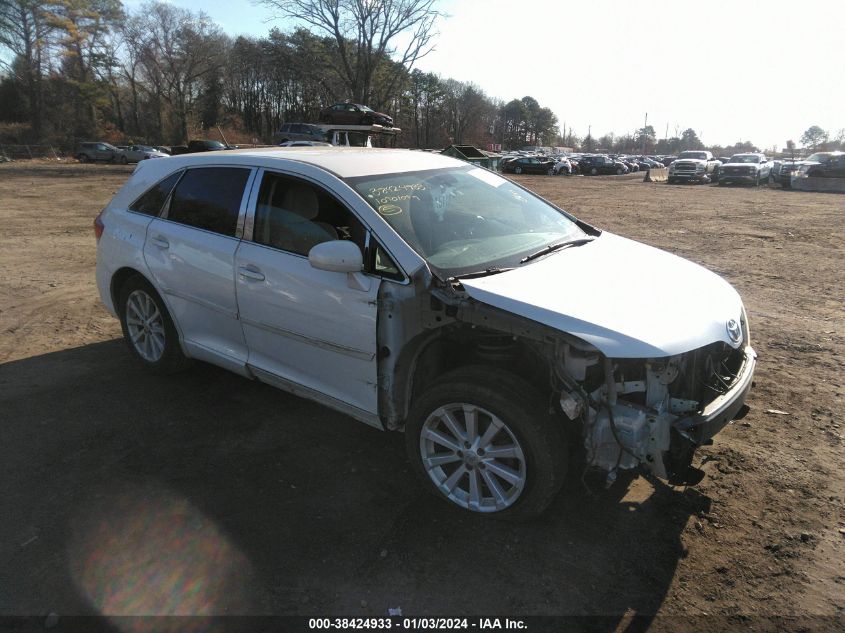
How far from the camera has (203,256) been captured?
12.7 feet

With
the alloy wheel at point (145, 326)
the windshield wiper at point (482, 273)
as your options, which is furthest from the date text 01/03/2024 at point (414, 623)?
the alloy wheel at point (145, 326)

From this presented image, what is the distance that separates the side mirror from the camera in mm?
2988

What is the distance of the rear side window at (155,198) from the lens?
4.37 metres

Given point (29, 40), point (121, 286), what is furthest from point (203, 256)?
point (29, 40)

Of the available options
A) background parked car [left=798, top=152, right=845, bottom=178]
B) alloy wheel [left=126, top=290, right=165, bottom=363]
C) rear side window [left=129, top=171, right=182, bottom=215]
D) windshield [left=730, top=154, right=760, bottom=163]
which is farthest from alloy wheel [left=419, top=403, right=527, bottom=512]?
windshield [left=730, top=154, right=760, bottom=163]

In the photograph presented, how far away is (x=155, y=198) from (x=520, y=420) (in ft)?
11.1

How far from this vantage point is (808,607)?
8.00 ft

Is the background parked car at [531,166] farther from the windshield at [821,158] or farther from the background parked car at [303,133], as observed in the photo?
the background parked car at [303,133]

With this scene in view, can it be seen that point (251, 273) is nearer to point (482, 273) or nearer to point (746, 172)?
point (482, 273)

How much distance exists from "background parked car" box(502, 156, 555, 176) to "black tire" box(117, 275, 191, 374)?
40.7 m

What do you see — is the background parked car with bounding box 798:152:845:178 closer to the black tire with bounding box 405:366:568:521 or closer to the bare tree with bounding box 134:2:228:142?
the black tire with bounding box 405:366:568:521

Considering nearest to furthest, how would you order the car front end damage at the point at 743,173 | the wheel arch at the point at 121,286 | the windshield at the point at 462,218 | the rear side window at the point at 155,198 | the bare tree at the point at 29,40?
the windshield at the point at 462,218
the wheel arch at the point at 121,286
the rear side window at the point at 155,198
the car front end damage at the point at 743,173
the bare tree at the point at 29,40

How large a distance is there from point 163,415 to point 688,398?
337cm

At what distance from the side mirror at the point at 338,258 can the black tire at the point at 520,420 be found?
0.75 metres
